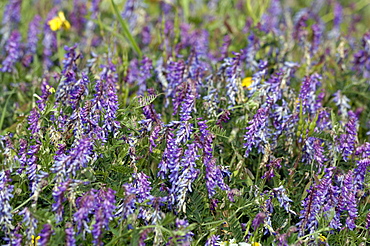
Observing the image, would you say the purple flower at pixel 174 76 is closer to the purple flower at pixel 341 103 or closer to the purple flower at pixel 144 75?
the purple flower at pixel 144 75

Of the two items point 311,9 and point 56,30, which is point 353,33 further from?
point 56,30

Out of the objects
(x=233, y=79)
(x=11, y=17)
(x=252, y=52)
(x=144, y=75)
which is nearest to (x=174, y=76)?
(x=144, y=75)

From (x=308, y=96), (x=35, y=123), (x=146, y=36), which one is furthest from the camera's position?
(x=146, y=36)

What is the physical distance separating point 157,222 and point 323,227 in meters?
0.86

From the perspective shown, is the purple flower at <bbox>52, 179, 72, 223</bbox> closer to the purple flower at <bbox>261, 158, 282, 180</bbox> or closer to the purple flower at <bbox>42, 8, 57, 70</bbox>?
the purple flower at <bbox>261, 158, 282, 180</bbox>

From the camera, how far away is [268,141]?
320 cm

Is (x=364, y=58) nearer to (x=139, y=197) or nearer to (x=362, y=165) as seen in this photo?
(x=362, y=165)

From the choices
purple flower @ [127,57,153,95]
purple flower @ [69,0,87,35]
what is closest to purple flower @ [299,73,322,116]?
purple flower @ [127,57,153,95]

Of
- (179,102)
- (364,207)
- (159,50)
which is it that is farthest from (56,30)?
(364,207)

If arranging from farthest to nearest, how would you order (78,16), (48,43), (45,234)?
(78,16) < (48,43) < (45,234)

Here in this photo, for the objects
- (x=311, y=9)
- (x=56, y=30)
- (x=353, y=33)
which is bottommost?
(x=353, y=33)

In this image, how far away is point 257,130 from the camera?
9.66ft

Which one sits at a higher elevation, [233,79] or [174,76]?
[174,76]

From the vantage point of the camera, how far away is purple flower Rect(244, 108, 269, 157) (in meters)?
2.89
